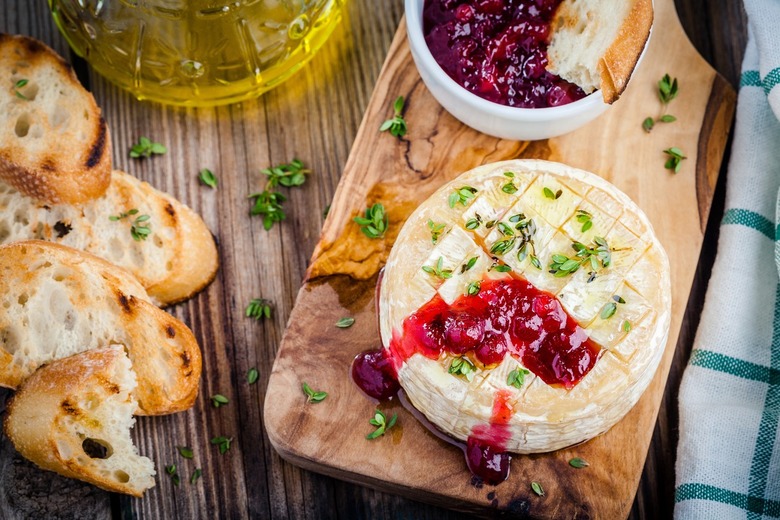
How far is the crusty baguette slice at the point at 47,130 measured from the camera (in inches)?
129

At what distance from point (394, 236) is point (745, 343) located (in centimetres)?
148

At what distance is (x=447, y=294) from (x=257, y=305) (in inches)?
41.9

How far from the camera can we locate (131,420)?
3.13m

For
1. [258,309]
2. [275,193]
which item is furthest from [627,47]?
[258,309]

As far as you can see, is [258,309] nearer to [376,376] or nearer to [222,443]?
[222,443]

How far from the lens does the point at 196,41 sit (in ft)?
11.0

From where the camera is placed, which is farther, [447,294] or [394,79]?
[394,79]

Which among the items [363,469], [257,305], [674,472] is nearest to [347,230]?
[257,305]

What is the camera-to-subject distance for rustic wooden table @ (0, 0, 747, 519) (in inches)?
137

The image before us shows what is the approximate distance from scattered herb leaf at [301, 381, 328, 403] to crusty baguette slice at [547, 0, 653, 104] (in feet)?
5.04

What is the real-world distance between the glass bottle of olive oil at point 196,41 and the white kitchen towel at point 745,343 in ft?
6.01

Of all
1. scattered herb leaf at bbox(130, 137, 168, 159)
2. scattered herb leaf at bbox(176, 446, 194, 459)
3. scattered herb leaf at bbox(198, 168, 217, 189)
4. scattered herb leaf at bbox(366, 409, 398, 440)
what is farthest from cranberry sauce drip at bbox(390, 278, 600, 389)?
scattered herb leaf at bbox(130, 137, 168, 159)

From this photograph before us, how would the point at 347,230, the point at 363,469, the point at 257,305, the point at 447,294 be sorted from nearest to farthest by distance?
the point at 447,294 < the point at 363,469 < the point at 347,230 < the point at 257,305

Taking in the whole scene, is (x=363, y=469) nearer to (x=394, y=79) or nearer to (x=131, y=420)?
(x=131, y=420)
